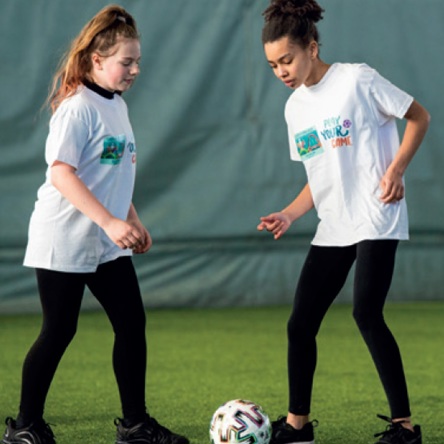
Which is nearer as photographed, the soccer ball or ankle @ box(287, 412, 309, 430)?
the soccer ball

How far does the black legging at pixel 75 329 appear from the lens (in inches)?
145

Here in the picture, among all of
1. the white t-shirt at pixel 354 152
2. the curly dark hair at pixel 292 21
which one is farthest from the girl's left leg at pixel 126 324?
the curly dark hair at pixel 292 21

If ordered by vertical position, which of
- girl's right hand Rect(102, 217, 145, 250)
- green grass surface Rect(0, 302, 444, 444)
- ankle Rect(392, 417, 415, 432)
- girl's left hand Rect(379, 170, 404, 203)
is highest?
girl's left hand Rect(379, 170, 404, 203)

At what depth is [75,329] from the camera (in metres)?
3.75

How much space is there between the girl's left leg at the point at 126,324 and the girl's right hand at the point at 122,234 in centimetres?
29

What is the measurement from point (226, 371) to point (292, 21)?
2.10 meters

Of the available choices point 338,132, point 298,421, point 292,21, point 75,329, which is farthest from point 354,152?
point 75,329

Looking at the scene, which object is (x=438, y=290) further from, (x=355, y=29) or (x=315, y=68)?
(x=315, y=68)

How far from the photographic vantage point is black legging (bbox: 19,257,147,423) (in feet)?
12.1

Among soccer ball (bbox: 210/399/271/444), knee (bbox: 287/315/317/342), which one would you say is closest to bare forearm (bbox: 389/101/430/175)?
knee (bbox: 287/315/317/342)

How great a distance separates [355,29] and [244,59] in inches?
27.6

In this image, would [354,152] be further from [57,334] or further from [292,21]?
[57,334]

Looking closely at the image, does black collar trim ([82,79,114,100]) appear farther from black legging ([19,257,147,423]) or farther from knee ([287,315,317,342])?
knee ([287,315,317,342])

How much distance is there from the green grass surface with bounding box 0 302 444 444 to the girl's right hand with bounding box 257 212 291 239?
69cm
